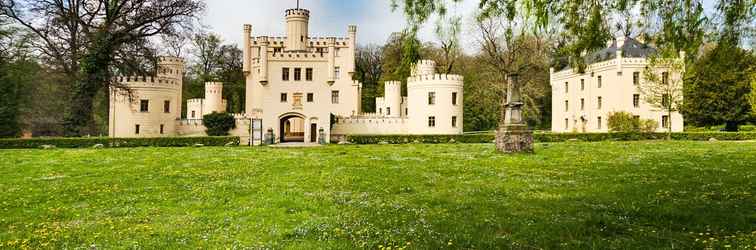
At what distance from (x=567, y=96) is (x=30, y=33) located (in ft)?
154

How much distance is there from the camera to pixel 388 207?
787 cm

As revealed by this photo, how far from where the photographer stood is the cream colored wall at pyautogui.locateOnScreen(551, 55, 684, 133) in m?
41.0

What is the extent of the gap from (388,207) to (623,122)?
34974 mm

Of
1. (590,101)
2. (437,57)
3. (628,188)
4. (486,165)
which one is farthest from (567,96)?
(628,188)

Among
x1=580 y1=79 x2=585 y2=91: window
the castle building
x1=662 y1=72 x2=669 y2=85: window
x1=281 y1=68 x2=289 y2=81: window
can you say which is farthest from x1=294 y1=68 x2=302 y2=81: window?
x1=580 y1=79 x2=585 y2=91: window

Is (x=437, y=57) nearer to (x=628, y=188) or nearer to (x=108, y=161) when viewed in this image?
(x=108, y=161)

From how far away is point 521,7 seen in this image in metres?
7.64

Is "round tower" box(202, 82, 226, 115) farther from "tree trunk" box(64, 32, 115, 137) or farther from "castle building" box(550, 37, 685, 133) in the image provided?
"castle building" box(550, 37, 685, 133)

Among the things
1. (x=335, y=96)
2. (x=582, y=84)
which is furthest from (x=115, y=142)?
(x=582, y=84)

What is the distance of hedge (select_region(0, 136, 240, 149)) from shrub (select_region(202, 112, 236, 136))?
1003 cm

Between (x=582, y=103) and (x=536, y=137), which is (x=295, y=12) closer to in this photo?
(x=536, y=137)

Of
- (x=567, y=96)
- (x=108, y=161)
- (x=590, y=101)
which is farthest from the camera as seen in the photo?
(x=567, y=96)

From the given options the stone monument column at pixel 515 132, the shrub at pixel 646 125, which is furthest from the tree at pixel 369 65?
the stone monument column at pixel 515 132

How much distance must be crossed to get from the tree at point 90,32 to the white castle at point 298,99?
289 cm
